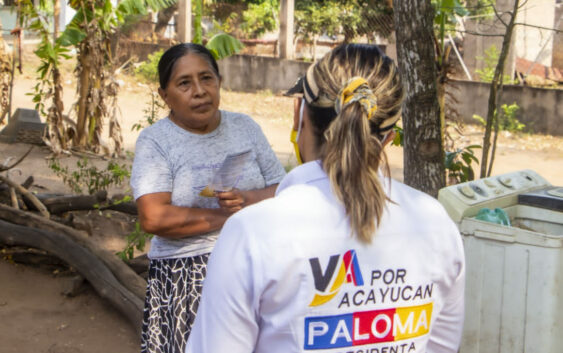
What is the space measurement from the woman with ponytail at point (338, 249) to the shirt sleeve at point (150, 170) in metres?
1.00

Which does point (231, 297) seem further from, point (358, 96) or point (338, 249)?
point (358, 96)

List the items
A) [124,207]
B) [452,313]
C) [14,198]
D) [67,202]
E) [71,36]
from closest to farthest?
[452,313] → [14,198] → [67,202] → [124,207] → [71,36]

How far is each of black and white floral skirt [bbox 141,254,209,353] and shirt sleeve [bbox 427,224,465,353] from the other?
1.04m

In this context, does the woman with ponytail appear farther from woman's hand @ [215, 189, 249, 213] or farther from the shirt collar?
woman's hand @ [215, 189, 249, 213]

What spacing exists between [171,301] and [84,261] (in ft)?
7.28

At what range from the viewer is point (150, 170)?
7.86ft

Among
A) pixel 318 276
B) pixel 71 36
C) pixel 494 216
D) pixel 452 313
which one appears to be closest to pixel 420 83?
pixel 494 216

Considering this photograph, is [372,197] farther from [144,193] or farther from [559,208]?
[559,208]

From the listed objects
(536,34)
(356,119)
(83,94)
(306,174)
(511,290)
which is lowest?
(83,94)

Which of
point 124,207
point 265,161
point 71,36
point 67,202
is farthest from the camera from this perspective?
point 71,36

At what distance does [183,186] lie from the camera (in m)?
2.45

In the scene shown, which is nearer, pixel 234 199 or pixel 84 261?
pixel 234 199

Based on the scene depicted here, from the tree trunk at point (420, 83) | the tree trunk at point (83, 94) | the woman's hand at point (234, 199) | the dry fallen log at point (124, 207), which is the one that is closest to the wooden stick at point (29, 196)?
the dry fallen log at point (124, 207)

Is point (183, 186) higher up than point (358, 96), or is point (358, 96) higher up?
point (358, 96)
